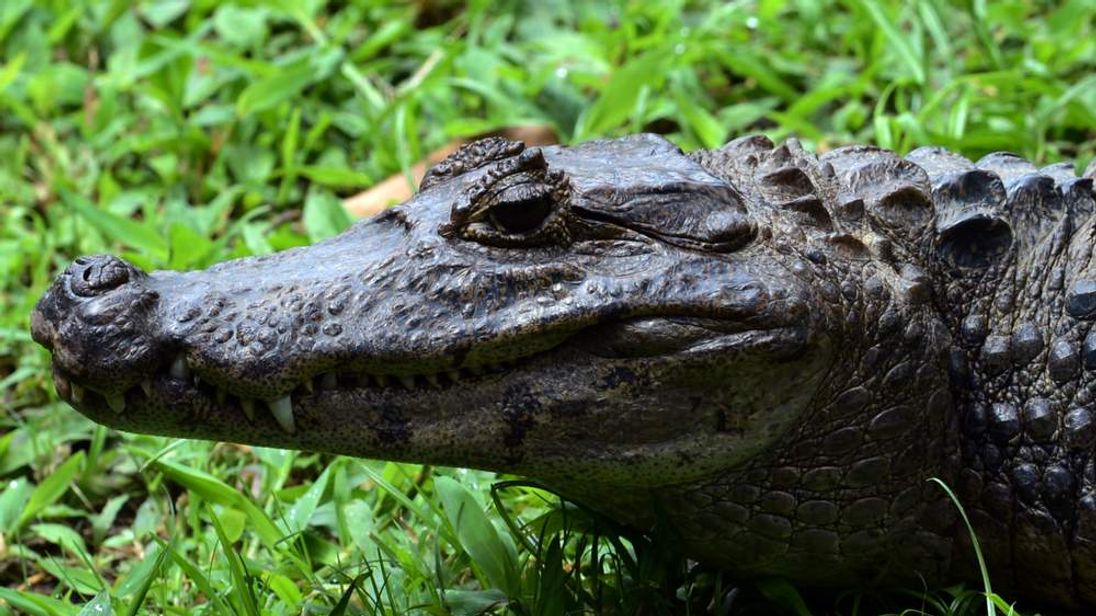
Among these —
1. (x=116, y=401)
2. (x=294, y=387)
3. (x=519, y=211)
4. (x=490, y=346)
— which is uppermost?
(x=519, y=211)

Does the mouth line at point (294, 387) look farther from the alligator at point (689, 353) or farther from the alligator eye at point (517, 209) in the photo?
the alligator eye at point (517, 209)

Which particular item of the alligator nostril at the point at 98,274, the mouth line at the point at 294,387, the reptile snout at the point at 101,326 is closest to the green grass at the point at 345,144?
the mouth line at the point at 294,387

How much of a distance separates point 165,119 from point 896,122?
3.12 m

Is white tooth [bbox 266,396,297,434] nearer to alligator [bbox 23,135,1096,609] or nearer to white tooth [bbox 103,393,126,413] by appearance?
alligator [bbox 23,135,1096,609]

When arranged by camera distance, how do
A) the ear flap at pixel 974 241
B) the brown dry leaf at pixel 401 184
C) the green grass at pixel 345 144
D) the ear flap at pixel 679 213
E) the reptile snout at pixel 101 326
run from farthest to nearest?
the brown dry leaf at pixel 401 184
the green grass at pixel 345 144
the ear flap at pixel 974 241
the ear flap at pixel 679 213
the reptile snout at pixel 101 326

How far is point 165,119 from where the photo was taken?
6105 mm

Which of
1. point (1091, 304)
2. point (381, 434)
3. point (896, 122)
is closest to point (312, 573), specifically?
point (381, 434)

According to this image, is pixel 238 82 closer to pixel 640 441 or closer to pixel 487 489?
pixel 487 489

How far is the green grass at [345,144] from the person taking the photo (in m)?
3.33

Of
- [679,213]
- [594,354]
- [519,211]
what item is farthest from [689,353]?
[519,211]

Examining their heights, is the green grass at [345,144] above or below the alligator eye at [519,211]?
below

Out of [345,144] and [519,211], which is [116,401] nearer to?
[519,211]

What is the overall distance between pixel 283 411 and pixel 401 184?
2768 millimetres

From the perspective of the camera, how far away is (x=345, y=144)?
6020 millimetres
